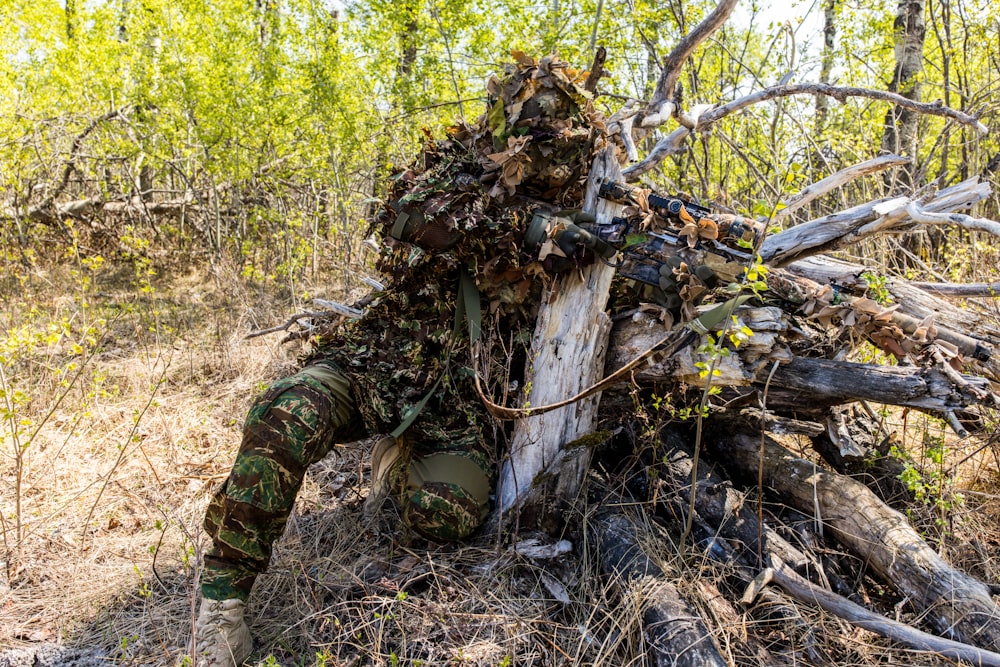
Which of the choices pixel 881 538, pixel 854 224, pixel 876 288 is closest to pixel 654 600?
pixel 881 538

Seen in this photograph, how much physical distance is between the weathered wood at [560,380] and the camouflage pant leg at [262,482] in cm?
78

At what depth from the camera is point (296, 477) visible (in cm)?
234

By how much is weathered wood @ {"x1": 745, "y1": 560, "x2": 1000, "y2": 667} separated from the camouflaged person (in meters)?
1.11

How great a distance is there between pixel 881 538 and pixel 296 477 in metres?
2.16

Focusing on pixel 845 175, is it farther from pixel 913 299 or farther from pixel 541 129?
pixel 541 129

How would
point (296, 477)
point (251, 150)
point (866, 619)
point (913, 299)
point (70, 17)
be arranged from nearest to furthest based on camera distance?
point (866, 619) < point (296, 477) < point (913, 299) < point (251, 150) < point (70, 17)

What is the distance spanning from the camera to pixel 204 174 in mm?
7594

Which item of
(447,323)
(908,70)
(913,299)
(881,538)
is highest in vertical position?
(908,70)

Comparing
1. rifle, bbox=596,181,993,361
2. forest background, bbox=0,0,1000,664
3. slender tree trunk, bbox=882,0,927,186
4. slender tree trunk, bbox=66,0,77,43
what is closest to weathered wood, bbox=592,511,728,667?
rifle, bbox=596,181,993,361

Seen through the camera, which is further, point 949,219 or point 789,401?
point 789,401

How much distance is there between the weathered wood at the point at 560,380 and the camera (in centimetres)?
251

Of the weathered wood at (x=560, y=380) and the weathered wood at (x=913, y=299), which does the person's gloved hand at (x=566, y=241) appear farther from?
the weathered wood at (x=913, y=299)

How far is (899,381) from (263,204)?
23.3 ft

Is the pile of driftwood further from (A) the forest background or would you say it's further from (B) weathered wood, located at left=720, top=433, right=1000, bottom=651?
(A) the forest background
